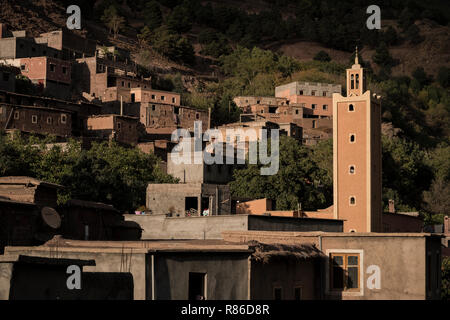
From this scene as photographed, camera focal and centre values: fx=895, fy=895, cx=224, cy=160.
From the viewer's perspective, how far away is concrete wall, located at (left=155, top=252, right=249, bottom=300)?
763 inches

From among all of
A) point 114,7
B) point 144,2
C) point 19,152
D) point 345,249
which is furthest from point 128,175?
point 144,2

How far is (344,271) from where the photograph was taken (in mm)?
24688

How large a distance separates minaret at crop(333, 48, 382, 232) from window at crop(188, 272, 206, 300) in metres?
28.8

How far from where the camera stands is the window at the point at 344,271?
24.5 meters

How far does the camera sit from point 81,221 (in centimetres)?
2923

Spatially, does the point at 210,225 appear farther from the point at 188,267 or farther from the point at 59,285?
the point at 59,285

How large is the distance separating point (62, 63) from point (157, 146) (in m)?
14.5

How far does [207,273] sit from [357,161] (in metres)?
31.3

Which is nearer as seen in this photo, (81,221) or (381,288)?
(381,288)

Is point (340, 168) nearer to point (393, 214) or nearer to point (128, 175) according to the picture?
point (393, 214)

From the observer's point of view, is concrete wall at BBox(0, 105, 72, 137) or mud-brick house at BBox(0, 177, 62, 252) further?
concrete wall at BBox(0, 105, 72, 137)

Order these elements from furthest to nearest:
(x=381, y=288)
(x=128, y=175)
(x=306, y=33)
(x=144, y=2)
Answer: (x=306, y=33)
(x=144, y=2)
(x=128, y=175)
(x=381, y=288)

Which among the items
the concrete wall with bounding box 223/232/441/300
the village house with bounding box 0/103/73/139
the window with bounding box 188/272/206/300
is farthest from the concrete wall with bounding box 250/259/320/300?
the village house with bounding box 0/103/73/139

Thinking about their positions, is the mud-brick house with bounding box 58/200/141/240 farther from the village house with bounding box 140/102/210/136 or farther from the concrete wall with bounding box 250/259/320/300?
the village house with bounding box 140/102/210/136
